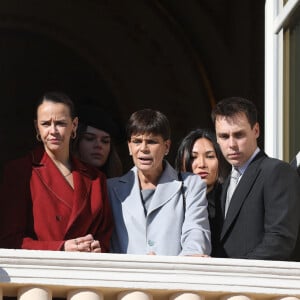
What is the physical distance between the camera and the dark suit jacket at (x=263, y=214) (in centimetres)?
896

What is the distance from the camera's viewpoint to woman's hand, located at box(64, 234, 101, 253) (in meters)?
8.78

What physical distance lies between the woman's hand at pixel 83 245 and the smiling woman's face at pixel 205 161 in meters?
1.20

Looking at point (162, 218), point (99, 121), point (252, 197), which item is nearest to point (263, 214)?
point (252, 197)

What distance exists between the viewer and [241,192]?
9273 mm

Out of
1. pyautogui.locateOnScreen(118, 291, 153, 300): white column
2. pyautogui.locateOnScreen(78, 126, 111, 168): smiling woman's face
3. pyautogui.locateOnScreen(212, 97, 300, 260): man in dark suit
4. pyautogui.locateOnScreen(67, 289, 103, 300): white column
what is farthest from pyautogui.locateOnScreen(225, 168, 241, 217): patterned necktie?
pyautogui.locateOnScreen(67, 289, 103, 300): white column

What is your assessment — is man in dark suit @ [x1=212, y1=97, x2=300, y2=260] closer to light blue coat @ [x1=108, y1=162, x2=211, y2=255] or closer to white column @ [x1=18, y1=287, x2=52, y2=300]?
light blue coat @ [x1=108, y1=162, x2=211, y2=255]

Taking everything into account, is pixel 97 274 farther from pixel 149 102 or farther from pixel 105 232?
pixel 149 102

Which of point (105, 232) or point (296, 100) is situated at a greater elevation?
point (296, 100)

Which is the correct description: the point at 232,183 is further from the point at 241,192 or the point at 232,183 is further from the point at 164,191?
the point at 164,191

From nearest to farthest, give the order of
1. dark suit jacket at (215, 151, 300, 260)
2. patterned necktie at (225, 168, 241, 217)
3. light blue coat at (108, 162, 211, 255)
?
dark suit jacket at (215, 151, 300, 260)
light blue coat at (108, 162, 211, 255)
patterned necktie at (225, 168, 241, 217)

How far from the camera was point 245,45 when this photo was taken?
1548cm

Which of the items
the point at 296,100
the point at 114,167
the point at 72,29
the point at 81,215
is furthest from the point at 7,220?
the point at 72,29

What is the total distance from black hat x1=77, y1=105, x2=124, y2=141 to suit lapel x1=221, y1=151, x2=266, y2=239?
38.7 inches

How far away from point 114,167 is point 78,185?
3.03 ft
